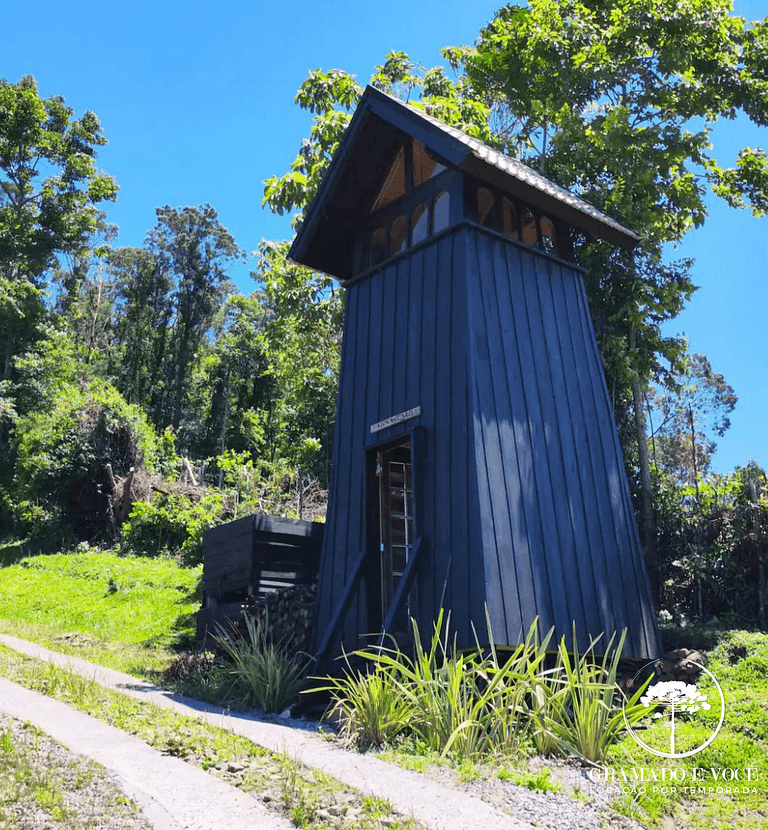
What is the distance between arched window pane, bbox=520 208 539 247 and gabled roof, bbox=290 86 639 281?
6.5 inches

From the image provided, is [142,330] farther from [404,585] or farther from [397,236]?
[404,585]

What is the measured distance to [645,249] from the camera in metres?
16.7

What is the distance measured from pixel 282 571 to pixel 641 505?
6176mm

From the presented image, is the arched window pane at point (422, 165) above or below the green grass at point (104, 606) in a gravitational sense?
above

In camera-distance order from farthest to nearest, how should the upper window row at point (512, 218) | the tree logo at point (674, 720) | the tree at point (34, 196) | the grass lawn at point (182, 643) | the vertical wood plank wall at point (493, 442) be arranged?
the tree at point (34, 196), the upper window row at point (512, 218), the vertical wood plank wall at point (493, 442), the tree logo at point (674, 720), the grass lawn at point (182, 643)

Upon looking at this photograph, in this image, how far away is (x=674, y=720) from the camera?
8.95m

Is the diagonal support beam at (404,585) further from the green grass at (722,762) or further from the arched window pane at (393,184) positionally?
the arched window pane at (393,184)

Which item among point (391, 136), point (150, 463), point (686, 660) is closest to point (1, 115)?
point (150, 463)

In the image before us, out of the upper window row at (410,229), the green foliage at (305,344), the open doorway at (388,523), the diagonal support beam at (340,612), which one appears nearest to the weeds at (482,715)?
the diagonal support beam at (340,612)

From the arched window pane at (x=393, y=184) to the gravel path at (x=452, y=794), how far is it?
786 cm

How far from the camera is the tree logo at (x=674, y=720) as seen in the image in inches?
314

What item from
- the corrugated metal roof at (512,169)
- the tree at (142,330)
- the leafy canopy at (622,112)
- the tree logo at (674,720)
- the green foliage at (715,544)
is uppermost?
the tree at (142,330)

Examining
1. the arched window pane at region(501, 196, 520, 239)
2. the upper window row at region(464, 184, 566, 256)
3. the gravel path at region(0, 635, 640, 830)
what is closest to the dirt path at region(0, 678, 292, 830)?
the gravel path at region(0, 635, 640, 830)

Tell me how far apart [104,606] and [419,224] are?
9.37m
